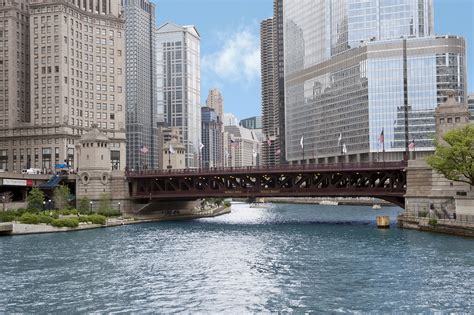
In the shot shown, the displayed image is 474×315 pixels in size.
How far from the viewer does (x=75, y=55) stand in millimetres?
181625

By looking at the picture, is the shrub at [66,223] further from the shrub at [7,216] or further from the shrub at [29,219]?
the shrub at [7,216]

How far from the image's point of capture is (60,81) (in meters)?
178

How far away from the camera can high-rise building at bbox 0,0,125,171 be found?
178 m

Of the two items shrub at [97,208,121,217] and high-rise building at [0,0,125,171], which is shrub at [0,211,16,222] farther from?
high-rise building at [0,0,125,171]

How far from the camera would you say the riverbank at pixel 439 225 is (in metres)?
81.6

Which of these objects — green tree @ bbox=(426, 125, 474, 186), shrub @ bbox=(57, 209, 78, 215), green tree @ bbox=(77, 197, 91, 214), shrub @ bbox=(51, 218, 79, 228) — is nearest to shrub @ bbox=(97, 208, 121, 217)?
green tree @ bbox=(77, 197, 91, 214)

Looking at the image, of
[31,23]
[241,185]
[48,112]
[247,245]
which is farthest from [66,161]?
[247,245]

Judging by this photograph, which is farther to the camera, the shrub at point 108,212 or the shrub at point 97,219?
the shrub at point 108,212

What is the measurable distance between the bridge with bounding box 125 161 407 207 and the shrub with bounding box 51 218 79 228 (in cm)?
2953

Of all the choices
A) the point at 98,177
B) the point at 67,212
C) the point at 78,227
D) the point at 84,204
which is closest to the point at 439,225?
the point at 78,227

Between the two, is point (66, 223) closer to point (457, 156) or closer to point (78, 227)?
point (78, 227)

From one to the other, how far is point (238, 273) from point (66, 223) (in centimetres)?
5386

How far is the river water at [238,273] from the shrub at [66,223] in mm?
9510

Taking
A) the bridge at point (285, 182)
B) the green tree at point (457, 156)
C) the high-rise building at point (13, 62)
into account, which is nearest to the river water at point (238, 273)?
the green tree at point (457, 156)
